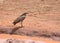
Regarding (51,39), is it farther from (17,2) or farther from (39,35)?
→ (17,2)

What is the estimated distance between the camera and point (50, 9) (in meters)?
10.4

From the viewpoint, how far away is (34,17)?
993cm

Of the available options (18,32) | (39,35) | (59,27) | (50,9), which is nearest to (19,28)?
(18,32)

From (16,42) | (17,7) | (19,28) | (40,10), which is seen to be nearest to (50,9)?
(40,10)

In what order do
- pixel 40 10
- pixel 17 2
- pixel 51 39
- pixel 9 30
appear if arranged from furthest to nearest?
pixel 17 2 < pixel 40 10 < pixel 9 30 < pixel 51 39

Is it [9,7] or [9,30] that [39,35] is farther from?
[9,7]

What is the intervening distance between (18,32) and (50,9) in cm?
223

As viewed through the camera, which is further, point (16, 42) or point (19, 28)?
point (19, 28)

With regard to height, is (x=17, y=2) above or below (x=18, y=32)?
above

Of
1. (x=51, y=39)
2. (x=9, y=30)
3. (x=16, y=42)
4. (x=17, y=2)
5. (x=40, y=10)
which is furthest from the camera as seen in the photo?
(x=17, y=2)

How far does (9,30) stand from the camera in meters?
8.80

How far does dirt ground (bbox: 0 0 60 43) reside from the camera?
8500 millimetres

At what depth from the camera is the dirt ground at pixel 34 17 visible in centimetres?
850

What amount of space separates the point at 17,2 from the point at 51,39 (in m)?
3.38
